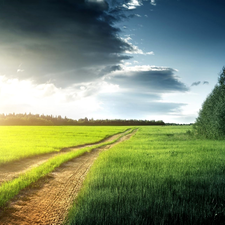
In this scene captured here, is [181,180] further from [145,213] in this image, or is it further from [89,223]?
[89,223]

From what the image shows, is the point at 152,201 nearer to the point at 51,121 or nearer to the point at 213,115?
the point at 213,115

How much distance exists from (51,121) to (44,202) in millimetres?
143663

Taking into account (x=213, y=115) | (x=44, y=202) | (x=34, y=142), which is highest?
(x=213, y=115)

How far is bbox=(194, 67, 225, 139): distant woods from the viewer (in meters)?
35.0

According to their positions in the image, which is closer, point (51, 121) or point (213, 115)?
point (213, 115)

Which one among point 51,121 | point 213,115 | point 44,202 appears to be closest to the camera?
point 44,202

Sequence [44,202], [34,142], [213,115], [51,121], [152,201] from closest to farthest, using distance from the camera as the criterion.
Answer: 1. [152,201]
2. [44,202]
3. [34,142]
4. [213,115]
5. [51,121]

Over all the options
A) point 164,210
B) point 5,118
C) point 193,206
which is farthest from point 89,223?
point 5,118

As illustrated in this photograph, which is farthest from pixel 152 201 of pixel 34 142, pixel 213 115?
pixel 213 115

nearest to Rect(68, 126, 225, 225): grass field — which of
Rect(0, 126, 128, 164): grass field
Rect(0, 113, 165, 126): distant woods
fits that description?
Rect(0, 126, 128, 164): grass field

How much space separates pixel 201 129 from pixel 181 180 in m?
35.2

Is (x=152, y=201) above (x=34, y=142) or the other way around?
above

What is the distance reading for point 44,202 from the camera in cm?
718

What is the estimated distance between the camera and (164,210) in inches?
237
